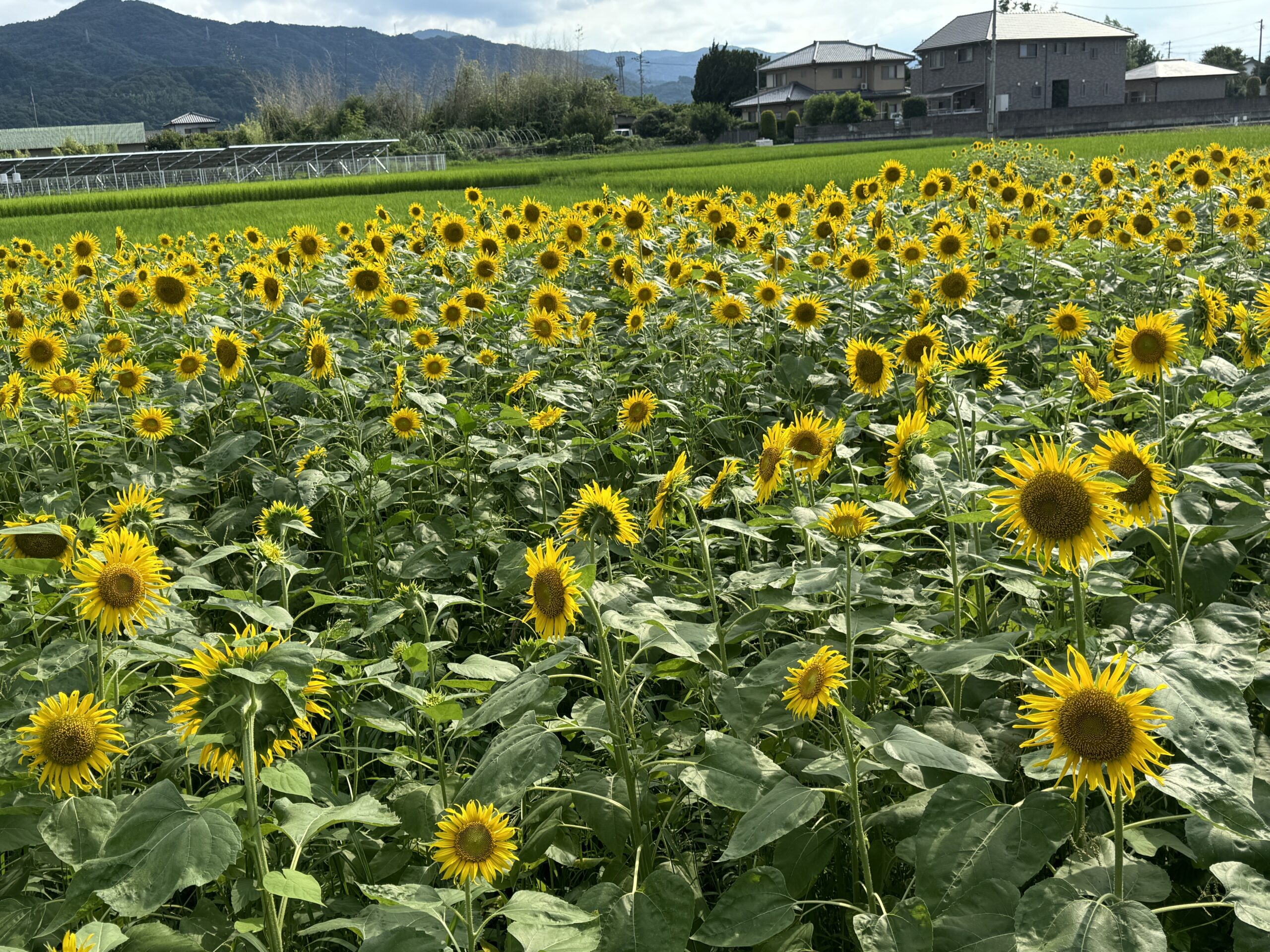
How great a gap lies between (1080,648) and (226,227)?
40.9 feet

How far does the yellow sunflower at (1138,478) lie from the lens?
1634 millimetres

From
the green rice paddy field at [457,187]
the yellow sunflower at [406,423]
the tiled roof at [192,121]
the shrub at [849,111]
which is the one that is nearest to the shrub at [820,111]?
the shrub at [849,111]

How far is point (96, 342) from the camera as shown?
4.69m

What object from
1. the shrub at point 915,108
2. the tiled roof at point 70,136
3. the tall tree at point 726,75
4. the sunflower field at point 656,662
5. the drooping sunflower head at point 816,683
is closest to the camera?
the sunflower field at point 656,662

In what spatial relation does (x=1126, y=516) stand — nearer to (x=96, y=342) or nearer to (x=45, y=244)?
(x=96, y=342)

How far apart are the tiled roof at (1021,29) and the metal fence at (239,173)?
43707 mm

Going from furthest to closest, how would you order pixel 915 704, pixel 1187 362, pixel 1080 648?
pixel 1187 362, pixel 915 704, pixel 1080 648

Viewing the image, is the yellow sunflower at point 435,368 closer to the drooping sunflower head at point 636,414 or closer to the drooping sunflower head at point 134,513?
the drooping sunflower head at point 636,414

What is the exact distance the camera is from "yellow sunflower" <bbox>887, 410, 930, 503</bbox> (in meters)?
2.09

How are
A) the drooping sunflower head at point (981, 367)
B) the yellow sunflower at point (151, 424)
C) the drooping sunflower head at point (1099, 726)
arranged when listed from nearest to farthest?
the drooping sunflower head at point (1099, 726) → the drooping sunflower head at point (981, 367) → the yellow sunflower at point (151, 424)

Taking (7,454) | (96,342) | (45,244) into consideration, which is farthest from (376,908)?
(45,244)

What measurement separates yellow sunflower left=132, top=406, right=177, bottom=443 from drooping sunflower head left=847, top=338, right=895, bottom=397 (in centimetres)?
244

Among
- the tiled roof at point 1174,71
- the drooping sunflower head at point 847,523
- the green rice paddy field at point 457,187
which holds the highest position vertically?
the tiled roof at point 1174,71

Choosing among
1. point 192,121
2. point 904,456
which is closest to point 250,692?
point 904,456
